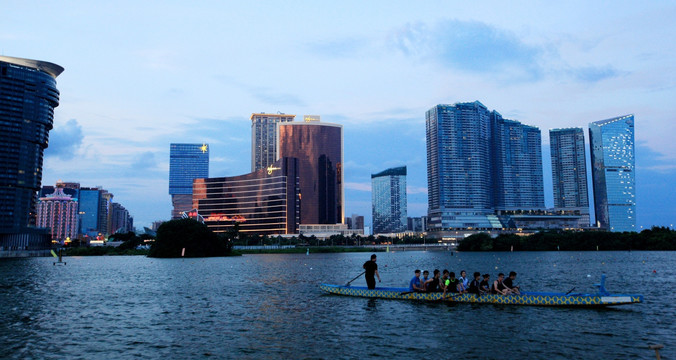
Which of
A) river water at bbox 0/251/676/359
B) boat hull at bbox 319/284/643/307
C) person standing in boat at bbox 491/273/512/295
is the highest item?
person standing in boat at bbox 491/273/512/295

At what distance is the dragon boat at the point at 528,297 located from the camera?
32.9 m

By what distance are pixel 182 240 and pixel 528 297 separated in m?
132

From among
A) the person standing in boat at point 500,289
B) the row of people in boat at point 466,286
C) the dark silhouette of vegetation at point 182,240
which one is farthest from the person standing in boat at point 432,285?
the dark silhouette of vegetation at point 182,240

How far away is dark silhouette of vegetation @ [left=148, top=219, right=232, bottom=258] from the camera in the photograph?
151375 millimetres

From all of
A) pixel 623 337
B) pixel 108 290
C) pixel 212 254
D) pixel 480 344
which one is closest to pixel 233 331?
pixel 480 344

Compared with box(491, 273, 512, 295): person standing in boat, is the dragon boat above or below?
below

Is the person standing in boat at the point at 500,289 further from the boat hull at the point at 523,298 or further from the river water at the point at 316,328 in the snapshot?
the river water at the point at 316,328

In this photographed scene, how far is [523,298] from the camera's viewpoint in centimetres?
3497

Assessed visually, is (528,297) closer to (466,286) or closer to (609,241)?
(466,286)

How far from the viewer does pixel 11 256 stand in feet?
→ 608

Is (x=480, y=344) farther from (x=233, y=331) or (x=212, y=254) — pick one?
(x=212, y=254)

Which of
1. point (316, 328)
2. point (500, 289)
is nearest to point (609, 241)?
point (500, 289)

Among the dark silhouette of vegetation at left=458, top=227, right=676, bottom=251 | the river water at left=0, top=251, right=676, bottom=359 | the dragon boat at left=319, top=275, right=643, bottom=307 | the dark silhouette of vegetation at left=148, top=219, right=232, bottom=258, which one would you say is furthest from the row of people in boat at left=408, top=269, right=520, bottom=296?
the dark silhouette of vegetation at left=458, top=227, right=676, bottom=251

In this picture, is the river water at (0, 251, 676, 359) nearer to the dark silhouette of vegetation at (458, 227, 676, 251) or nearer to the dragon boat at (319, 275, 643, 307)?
the dragon boat at (319, 275, 643, 307)
